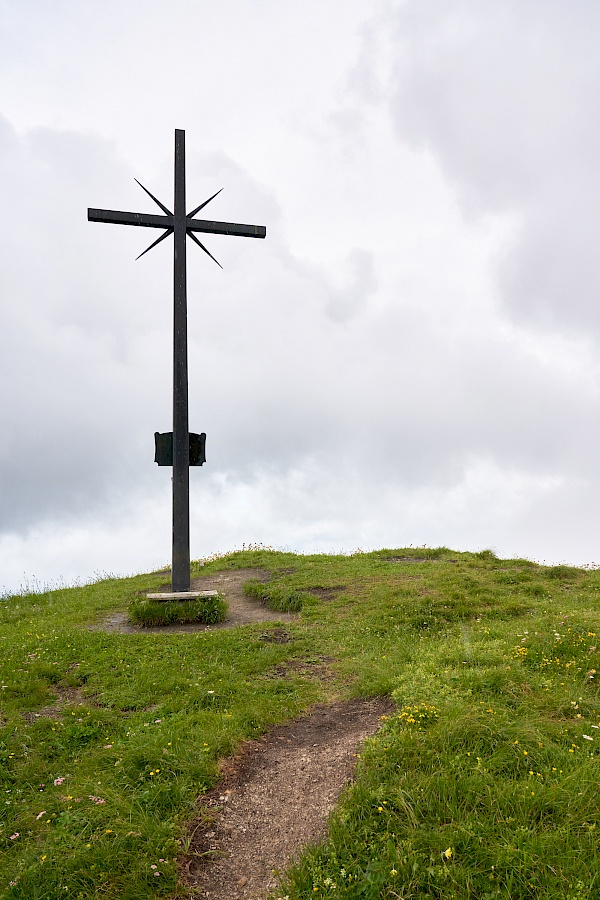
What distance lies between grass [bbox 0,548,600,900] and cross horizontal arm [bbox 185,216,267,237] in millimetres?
10466

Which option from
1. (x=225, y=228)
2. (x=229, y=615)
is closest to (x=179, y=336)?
(x=225, y=228)

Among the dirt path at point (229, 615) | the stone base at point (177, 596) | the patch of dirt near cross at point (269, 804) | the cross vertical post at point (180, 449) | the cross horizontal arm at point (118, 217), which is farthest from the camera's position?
the cross horizontal arm at point (118, 217)

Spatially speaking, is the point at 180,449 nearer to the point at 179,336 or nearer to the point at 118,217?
the point at 179,336

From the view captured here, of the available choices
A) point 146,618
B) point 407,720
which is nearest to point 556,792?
point 407,720

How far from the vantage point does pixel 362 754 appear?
5793 millimetres

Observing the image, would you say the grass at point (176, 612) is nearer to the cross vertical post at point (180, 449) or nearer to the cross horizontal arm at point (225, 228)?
the cross vertical post at point (180, 449)

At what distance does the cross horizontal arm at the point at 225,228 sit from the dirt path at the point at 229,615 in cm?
988

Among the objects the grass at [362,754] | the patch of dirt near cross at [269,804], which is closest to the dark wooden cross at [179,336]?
the grass at [362,754]

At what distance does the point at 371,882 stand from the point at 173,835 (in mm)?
1858

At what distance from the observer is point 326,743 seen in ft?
22.1

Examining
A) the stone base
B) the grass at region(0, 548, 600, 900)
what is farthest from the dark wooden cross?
the grass at region(0, 548, 600, 900)

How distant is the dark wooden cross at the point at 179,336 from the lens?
15.0 m

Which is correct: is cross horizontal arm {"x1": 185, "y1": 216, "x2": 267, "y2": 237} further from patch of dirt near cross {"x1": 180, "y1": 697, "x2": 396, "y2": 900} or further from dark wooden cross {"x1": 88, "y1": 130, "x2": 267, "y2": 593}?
patch of dirt near cross {"x1": 180, "y1": 697, "x2": 396, "y2": 900}

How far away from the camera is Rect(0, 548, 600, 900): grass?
4512 millimetres
